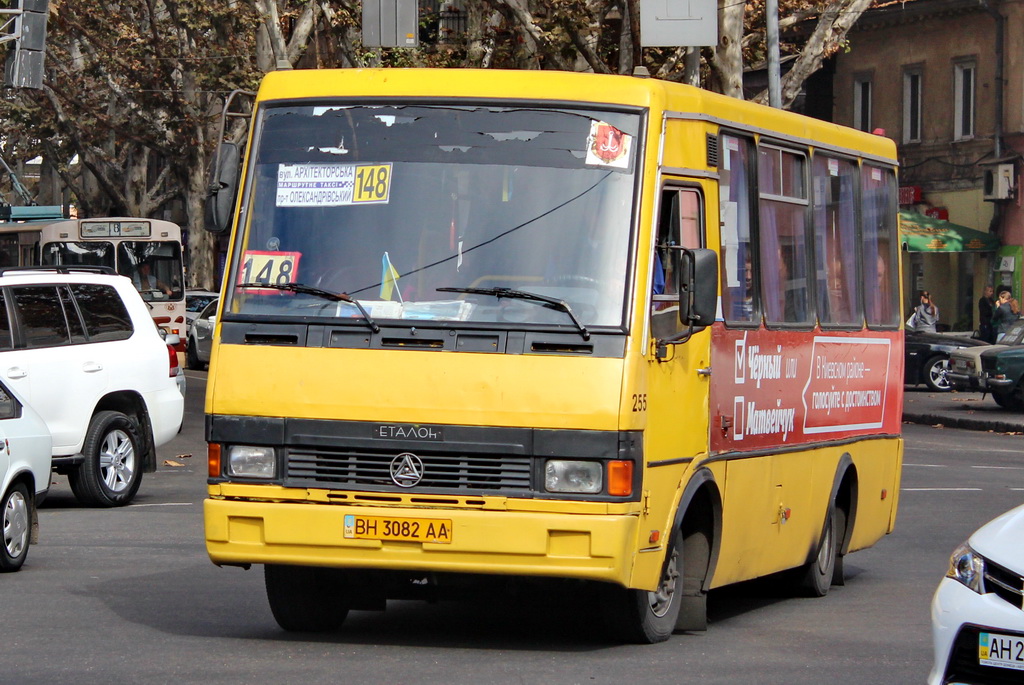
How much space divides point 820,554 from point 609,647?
2.87 metres

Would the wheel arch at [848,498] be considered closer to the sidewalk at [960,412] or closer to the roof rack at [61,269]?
the roof rack at [61,269]

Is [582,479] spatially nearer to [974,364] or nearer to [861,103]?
[974,364]

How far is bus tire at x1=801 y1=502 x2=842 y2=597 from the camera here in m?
11.3

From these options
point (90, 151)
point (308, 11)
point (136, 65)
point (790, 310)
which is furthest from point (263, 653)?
point (90, 151)

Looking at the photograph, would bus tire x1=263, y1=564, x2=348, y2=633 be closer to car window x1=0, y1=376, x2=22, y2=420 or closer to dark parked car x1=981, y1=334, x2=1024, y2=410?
car window x1=0, y1=376, x2=22, y2=420

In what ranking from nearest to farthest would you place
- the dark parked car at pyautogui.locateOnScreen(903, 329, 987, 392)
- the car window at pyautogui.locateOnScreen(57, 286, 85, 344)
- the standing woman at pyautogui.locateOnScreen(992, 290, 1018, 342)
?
the car window at pyautogui.locateOnScreen(57, 286, 85, 344) < the dark parked car at pyautogui.locateOnScreen(903, 329, 987, 392) < the standing woman at pyautogui.locateOnScreen(992, 290, 1018, 342)

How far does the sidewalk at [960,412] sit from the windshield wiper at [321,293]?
21.3 metres

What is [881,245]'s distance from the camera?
1253 cm

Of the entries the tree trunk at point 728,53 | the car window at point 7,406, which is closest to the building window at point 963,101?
the tree trunk at point 728,53

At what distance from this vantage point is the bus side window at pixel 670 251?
8500 millimetres

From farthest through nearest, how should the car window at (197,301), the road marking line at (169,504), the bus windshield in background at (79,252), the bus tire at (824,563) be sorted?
the car window at (197,301)
the bus windshield in background at (79,252)
the road marking line at (169,504)
the bus tire at (824,563)

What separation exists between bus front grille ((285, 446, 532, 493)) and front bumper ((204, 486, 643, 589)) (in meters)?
0.10

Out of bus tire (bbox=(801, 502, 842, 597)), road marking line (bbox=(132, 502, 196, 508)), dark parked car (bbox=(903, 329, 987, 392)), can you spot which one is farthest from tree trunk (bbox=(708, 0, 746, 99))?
bus tire (bbox=(801, 502, 842, 597))

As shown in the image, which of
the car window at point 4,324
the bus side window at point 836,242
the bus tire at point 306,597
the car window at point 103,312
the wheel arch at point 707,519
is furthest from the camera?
the car window at point 103,312
